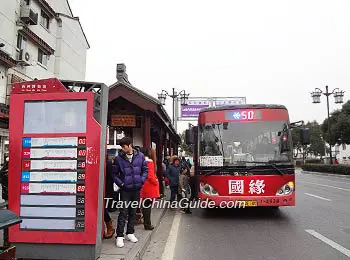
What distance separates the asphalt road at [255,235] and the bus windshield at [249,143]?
160 centimetres

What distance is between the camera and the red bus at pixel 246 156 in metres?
8.84

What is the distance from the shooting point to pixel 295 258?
5.79 meters

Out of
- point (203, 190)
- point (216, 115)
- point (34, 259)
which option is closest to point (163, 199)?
point (203, 190)

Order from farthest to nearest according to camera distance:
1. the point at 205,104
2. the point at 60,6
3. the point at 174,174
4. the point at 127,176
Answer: the point at 205,104 < the point at 60,6 < the point at 174,174 < the point at 127,176

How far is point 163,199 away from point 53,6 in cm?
2225

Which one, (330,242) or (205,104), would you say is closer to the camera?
(330,242)

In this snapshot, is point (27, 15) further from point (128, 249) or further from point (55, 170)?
point (128, 249)

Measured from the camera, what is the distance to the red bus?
884 cm

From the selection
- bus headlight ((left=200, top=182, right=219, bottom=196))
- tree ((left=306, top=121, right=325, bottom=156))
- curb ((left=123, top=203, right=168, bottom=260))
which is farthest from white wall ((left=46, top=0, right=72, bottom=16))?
tree ((left=306, top=121, right=325, bottom=156))

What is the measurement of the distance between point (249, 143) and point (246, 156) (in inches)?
13.3

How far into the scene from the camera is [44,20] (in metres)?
26.8

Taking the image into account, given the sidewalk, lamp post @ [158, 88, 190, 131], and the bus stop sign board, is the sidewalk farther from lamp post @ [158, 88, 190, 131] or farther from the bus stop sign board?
lamp post @ [158, 88, 190, 131]

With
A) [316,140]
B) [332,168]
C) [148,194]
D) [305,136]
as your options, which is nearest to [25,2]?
[148,194]

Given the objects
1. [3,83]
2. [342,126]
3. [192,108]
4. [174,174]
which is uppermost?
[192,108]
